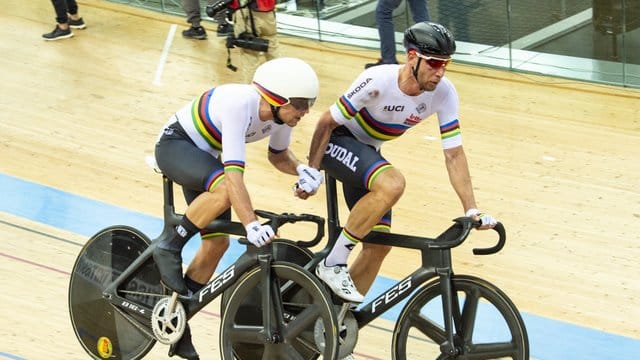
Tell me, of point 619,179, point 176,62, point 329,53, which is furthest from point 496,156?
point 176,62

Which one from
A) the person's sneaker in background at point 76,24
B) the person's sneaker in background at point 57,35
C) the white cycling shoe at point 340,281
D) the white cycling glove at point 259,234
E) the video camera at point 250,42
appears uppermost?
the white cycling glove at point 259,234

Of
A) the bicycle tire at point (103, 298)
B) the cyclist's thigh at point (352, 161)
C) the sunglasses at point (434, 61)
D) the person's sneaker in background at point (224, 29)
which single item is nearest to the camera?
the sunglasses at point (434, 61)

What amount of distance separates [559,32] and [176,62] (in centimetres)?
302

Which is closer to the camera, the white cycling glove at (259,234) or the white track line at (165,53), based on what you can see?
the white cycling glove at (259,234)

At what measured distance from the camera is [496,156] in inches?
286

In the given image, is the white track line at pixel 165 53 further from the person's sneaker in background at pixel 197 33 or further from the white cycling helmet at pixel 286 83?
the white cycling helmet at pixel 286 83

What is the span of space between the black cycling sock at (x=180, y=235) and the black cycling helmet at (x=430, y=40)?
1.11 m

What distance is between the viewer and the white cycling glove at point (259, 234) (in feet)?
13.6

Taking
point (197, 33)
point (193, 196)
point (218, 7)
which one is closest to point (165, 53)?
point (197, 33)

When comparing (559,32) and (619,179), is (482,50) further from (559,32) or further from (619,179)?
(619,179)

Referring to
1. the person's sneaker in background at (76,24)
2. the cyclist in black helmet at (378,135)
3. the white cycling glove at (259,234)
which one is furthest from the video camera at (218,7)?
the white cycling glove at (259,234)

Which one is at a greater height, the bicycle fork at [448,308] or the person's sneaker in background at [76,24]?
the bicycle fork at [448,308]

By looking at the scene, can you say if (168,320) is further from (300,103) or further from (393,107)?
(393,107)

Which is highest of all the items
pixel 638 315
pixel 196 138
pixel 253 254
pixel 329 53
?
pixel 196 138
